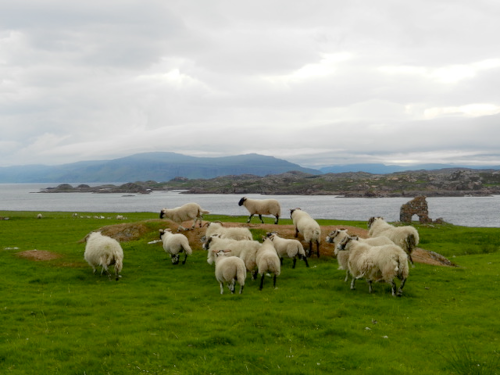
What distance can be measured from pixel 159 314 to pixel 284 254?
833 centimetres

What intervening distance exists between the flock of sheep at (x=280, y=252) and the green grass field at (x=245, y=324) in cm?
80

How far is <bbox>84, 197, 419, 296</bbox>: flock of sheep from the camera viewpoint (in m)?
15.3

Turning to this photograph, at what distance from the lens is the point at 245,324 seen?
1168cm

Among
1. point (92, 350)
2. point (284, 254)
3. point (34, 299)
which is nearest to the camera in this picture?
point (92, 350)

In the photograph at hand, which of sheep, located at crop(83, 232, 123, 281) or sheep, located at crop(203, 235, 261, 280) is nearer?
sheep, located at crop(203, 235, 261, 280)

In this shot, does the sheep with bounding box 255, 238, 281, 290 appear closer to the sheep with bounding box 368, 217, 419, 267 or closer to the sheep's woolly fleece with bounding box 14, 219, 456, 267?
the sheep's woolly fleece with bounding box 14, 219, 456, 267

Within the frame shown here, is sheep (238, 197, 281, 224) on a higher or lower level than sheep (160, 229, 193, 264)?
higher

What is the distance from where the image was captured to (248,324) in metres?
11.7

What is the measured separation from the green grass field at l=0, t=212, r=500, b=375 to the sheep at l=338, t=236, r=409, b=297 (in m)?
0.75

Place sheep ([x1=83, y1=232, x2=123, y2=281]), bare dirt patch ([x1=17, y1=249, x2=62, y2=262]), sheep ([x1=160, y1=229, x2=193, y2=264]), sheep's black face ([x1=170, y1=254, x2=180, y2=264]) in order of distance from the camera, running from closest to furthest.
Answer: sheep ([x1=83, y1=232, x2=123, y2=281])
sheep ([x1=160, y1=229, x2=193, y2=264])
sheep's black face ([x1=170, y1=254, x2=180, y2=264])
bare dirt patch ([x1=17, y1=249, x2=62, y2=262])

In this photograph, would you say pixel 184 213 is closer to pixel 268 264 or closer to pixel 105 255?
pixel 105 255

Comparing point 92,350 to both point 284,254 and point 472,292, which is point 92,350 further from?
point 472,292

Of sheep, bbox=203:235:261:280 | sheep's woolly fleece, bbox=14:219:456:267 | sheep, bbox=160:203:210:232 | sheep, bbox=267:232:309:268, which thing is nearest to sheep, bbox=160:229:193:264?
sheep, bbox=203:235:261:280

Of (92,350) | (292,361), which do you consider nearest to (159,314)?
(92,350)
